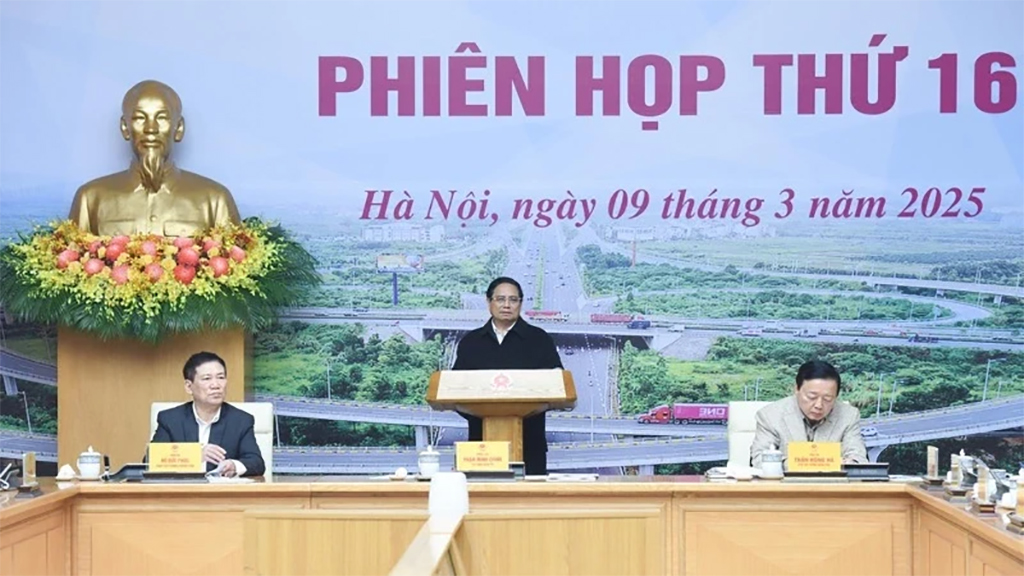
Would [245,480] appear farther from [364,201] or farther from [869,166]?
[869,166]

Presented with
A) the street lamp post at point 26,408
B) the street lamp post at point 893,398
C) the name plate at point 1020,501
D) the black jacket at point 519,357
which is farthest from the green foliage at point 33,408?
the name plate at point 1020,501

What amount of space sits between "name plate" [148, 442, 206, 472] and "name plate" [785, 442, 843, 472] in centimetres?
190

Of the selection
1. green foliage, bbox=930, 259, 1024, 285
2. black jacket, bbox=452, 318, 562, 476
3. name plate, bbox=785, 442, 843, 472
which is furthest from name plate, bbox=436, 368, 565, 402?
green foliage, bbox=930, 259, 1024, 285

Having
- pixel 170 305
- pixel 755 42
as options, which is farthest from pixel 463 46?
pixel 170 305

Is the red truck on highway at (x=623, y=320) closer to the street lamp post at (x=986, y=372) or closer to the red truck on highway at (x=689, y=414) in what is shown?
the red truck on highway at (x=689, y=414)

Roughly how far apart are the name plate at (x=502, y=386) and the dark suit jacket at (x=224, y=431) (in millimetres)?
669

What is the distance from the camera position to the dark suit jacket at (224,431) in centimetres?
540

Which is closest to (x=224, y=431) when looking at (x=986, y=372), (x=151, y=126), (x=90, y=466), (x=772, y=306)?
(x=90, y=466)

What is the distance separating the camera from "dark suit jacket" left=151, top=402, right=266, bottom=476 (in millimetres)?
5398

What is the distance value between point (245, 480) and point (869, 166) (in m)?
3.36

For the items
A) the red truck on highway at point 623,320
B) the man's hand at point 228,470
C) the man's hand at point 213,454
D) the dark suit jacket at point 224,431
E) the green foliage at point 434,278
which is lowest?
the man's hand at point 228,470

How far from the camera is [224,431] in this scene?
5.43 meters

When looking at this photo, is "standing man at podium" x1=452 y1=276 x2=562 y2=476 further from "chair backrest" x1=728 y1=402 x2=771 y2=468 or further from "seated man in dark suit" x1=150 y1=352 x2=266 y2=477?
"seated man in dark suit" x1=150 y1=352 x2=266 y2=477

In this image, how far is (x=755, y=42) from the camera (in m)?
7.04
